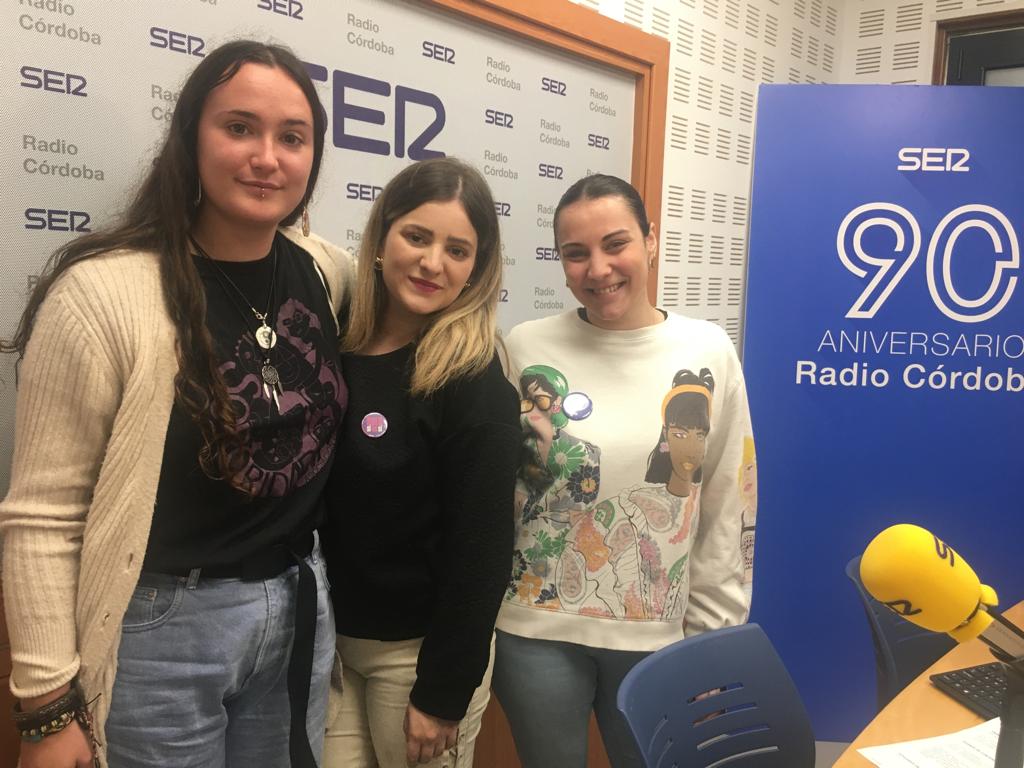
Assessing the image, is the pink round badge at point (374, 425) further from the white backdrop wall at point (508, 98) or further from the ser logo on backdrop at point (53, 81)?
the ser logo on backdrop at point (53, 81)

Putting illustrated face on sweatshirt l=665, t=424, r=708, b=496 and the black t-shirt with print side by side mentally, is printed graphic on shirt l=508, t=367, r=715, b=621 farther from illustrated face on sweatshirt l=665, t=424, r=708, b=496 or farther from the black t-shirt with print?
the black t-shirt with print

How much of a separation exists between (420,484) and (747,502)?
78 centimetres

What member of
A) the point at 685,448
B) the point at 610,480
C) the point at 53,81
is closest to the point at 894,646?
the point at 685,448

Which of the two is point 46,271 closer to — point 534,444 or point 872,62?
point 534,444

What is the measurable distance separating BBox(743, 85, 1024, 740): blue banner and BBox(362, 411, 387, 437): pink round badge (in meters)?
1.71

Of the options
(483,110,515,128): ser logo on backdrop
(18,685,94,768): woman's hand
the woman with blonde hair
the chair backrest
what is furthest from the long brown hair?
the chair backrest

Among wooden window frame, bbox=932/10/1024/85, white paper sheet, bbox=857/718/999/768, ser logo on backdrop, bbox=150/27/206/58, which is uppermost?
wooden window frame, bbox=932/10/1024/85

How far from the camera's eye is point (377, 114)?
5.91ft

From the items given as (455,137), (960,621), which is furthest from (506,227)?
(960,621)

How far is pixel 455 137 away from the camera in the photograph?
200 centimetres

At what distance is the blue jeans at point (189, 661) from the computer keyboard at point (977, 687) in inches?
46.7

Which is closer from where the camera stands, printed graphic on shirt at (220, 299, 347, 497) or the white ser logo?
printed graphic on shirt at (220, 299, 347, 497)

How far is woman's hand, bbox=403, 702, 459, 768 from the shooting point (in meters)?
1.25

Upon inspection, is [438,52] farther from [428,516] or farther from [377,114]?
[428,516]
